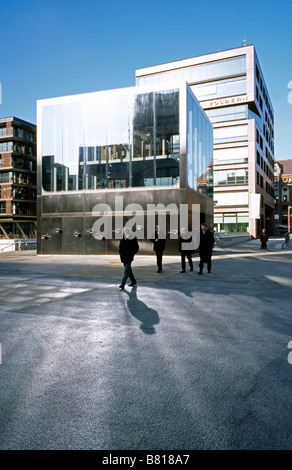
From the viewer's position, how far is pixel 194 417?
9.57 ft

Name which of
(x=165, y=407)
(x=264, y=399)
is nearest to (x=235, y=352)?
(x=264, y=399)

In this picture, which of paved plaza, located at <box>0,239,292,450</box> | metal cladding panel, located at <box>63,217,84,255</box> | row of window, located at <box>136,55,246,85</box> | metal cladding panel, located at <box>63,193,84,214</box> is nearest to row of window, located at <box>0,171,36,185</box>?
row of window, located at <box>136,55,246,85</box>

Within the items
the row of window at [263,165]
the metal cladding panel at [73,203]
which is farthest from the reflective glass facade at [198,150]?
the row of window at [263,165]

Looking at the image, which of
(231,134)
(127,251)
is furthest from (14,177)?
(127,251)

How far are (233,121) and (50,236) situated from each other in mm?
37238

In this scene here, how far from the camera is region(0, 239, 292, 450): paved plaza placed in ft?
8.83

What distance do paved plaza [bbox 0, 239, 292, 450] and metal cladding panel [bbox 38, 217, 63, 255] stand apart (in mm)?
15111

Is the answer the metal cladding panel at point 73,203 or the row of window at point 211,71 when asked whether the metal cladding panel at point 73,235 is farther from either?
the row of window at point 211,71

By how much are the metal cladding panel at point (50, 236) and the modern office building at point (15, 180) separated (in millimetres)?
36731

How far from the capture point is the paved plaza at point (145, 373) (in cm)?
269

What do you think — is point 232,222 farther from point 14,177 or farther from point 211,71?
point 14,177

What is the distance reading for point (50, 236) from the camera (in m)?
23.0

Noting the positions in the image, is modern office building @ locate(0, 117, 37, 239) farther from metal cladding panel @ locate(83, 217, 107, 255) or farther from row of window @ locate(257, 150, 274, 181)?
row of window @ locate(257, 150, 274, 181)
